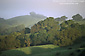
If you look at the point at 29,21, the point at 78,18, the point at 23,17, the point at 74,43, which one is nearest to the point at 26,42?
the point at 74,43

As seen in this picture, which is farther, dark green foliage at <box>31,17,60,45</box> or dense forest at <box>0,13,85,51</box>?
dark green foliage at <box>31,17,60,45</box>

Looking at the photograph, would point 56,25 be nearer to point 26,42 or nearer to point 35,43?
point 35,43

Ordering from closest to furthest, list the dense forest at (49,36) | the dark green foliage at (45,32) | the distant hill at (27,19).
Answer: the dense forest at (49,36) < the dark green foliage at (45,32) < the distant hill at (27,19)

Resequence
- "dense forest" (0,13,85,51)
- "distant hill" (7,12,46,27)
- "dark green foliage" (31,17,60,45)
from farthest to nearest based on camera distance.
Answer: "distant hill" (7,12,46,27) → "dark green foliage" (31,17,60,45) → "dense forest" (0,13,85,51)

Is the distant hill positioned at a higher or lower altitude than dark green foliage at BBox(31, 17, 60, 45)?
higher

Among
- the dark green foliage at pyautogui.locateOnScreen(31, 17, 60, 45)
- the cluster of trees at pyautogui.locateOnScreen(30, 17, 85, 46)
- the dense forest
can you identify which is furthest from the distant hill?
the cluster of trees at pyautogui.locateOnScreen(30, 17, 85, 46)

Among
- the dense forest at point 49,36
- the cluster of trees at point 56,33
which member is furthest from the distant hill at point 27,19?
the cluster of trees at point 56,33

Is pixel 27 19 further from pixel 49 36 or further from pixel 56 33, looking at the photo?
pixel 56 33

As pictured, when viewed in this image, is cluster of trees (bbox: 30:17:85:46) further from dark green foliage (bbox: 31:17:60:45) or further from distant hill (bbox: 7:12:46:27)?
distant hill (bbox: 7:12:46:27)

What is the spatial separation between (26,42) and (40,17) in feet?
391

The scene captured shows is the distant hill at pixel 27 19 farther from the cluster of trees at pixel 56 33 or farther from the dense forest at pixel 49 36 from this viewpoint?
the cluster of trees at pixel 56 33

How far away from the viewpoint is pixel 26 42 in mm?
49000

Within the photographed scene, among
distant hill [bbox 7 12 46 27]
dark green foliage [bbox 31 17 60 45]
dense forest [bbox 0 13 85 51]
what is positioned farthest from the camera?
distant hill [bbox 7 12 46 27]

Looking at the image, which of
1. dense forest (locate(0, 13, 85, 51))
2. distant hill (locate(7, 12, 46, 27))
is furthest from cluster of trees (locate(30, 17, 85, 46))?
distant hill (locate(7, 12, 46, 27))
